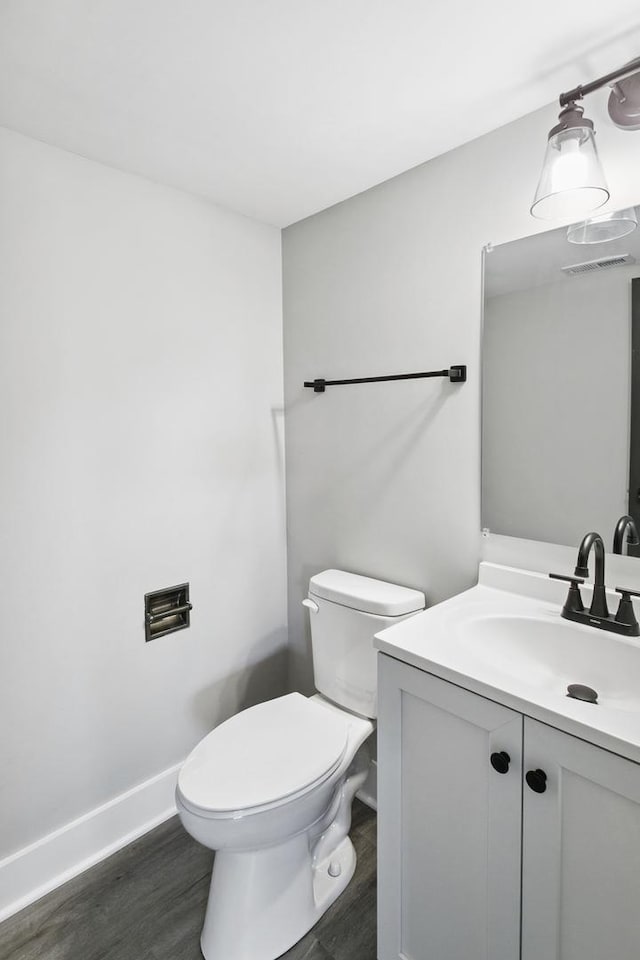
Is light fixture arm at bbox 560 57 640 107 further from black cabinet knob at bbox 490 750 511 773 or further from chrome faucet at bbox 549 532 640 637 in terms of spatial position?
black cabinet knob at bbox 490 750 511 773

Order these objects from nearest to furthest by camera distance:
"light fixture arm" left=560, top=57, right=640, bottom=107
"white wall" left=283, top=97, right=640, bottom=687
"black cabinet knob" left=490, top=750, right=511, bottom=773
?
"black cabinet knob" left=490, top=750, right=511, bottom=773 < "light fixture arm" left=560, top=57, right=640, bottom=107 < "white wall" left=283, top=97, right=640, bottom=687

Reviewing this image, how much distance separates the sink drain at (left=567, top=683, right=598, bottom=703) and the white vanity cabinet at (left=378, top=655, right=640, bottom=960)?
0.27 meters

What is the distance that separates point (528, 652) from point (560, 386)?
2.28ft

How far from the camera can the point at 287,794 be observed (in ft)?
4.06

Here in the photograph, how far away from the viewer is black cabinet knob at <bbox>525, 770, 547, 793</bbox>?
907 mm

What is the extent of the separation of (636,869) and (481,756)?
0.92ft

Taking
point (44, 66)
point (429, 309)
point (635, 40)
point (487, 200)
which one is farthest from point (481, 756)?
point (44, 66)

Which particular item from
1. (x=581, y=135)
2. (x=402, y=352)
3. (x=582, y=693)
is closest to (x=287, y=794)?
(x=582, y=693)

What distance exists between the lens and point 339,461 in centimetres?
193

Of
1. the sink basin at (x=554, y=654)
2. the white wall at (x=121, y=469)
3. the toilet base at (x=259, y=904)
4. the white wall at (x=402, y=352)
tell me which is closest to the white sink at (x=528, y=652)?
the sink basin at (x=554, y=654)

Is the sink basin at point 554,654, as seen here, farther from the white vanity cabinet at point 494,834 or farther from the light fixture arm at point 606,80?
the light fixture arm at point 606,80

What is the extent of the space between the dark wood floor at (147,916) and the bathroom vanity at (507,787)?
0.75ft

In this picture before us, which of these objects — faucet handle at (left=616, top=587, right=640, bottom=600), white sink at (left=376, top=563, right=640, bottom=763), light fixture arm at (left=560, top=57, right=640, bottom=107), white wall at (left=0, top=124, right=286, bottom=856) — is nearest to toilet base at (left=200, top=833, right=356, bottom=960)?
white wall at (left=0, top=124, right=286, bottom=856)

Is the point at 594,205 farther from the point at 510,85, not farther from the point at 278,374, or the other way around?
the point at 278,374
